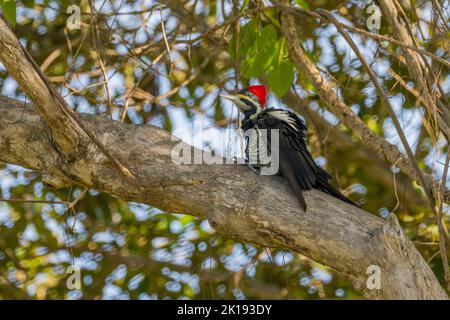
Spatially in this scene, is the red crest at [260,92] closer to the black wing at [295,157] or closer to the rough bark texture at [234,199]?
the black wing at [295,157]

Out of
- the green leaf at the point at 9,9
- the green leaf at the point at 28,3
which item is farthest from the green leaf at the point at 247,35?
the green leaf at the point at 28,3

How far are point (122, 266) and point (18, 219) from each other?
89 centimetres

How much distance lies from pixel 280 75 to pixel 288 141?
0.37 m

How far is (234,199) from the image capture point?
3357 millimetres

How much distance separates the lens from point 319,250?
3.23 m

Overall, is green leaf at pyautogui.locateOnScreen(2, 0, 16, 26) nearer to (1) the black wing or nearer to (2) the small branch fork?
(2) the small branch fork

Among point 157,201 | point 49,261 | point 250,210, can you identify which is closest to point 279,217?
point 250,210

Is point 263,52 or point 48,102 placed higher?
point 263,52

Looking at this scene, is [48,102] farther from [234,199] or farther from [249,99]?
[249,99]

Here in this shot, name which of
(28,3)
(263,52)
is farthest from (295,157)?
(28,3)

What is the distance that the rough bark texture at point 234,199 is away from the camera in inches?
124

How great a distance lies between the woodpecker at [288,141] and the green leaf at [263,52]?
299mm
